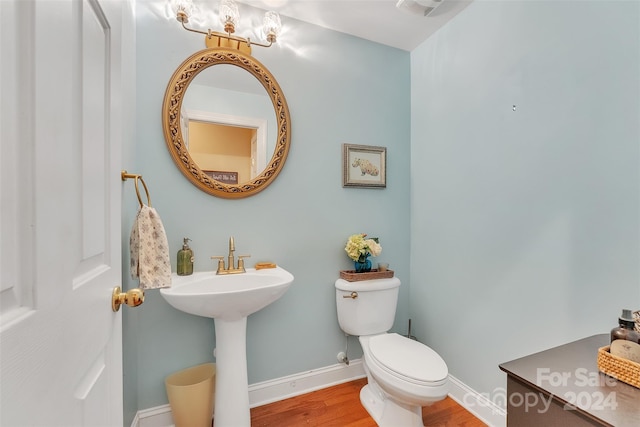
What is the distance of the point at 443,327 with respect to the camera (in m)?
1.80

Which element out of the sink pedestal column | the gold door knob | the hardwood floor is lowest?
the hardwood floor

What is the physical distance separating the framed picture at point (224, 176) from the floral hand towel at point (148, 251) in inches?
19.8

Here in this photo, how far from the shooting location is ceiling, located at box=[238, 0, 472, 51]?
5.33 feet

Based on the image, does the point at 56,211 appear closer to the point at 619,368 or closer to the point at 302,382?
the point at 619,368

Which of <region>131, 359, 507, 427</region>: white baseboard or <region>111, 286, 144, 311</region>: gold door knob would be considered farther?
<region>131, 359, 507, 427</region>: white baseboard

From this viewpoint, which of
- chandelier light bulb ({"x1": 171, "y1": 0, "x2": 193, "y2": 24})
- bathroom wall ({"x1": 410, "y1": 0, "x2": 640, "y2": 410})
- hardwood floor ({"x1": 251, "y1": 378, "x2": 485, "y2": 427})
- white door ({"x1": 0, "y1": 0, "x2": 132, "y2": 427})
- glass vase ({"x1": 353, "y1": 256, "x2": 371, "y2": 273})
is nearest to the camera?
white door ({"x1": 0, "y1": 0, "x2": 132, "y2": 427})

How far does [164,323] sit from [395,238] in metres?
1.58

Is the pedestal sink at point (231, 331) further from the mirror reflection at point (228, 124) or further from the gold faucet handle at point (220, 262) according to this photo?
the mirror reflection at point (228, 124)

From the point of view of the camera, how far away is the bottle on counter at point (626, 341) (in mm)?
747

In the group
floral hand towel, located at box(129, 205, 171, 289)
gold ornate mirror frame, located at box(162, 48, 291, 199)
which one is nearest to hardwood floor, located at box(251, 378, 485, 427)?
floral hand towel, located at box(129, 205, 171, 289)

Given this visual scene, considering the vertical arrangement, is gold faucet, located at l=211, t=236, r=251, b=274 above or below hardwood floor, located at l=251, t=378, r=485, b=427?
above

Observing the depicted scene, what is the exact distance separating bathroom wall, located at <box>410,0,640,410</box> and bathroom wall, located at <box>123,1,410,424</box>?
261mm

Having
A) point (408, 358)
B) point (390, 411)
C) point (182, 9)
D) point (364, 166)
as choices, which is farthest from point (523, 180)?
point (182, 9)

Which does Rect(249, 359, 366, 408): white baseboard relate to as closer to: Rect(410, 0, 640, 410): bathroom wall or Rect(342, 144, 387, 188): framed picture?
Rect(410, 0, 640, 410): bathroom wall
